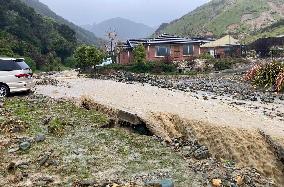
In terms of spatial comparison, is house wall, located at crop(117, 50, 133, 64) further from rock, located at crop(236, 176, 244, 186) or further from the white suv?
rock, located at crop(236, 176, 244, 186)

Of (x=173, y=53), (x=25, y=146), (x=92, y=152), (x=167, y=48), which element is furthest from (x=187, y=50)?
(x=25, y=146)

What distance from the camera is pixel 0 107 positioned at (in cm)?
2022

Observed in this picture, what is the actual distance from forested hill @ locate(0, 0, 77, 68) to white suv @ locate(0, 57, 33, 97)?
4703cm

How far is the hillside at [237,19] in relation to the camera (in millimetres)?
145000

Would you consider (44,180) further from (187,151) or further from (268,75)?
(268,75)

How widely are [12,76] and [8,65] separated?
0.63 metres

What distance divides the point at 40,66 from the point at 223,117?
53.6 metres

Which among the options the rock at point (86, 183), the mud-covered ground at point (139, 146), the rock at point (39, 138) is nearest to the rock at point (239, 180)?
the mud-covered ground at point (139, 146)

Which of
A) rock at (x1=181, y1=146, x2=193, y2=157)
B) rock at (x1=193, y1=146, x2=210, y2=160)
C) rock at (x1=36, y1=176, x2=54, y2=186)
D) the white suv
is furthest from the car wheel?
rock at (x1=193, y1=146, x2=210, y2=160)

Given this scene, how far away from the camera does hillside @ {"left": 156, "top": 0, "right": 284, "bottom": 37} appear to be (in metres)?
145

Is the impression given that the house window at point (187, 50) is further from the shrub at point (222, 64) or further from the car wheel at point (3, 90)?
the car wheel at point (3, 90)

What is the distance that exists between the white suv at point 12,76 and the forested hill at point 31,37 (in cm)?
4703

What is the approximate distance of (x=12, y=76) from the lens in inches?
942

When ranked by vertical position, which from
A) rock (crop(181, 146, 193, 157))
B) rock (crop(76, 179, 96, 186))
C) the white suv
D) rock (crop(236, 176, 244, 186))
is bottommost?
rock (crop(236, 176, 244, 186))
